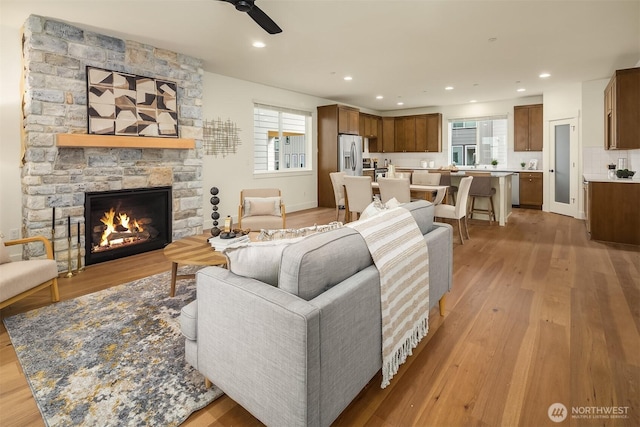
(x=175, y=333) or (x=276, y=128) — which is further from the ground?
(x=276, y=128)

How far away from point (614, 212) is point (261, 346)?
538 centimetres

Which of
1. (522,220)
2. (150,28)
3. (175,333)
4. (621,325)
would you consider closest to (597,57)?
(522,220)

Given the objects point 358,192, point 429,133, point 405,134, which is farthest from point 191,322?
point 405,134

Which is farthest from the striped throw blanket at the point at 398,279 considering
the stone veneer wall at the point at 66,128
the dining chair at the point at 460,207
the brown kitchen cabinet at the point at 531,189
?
the brown kitchen cabinet at the point at 531,189

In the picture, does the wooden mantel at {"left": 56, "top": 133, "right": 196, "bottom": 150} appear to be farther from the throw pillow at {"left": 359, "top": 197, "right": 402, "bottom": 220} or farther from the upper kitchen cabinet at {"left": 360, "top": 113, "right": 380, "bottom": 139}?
the upper kitchen cabinet at {"left": 360, "top": 113, "right": 380, "bottom": 139}

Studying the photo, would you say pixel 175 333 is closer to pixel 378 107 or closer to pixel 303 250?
pixel 303 250

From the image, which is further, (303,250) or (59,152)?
(59,152)

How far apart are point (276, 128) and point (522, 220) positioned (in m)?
5.15

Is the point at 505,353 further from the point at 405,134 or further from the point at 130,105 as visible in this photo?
the point at 405,134

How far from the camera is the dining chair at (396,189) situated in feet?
15.9

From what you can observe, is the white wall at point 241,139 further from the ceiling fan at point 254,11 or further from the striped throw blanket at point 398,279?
the striped throw blanket at point 398,279

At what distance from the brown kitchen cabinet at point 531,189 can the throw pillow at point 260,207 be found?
244 inches

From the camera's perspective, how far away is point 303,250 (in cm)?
142

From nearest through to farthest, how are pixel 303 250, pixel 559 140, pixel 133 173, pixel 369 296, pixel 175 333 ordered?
pixel 303 250, pixel 369 296, pixel 175 333, pixel 133 173, pixel 559 140
